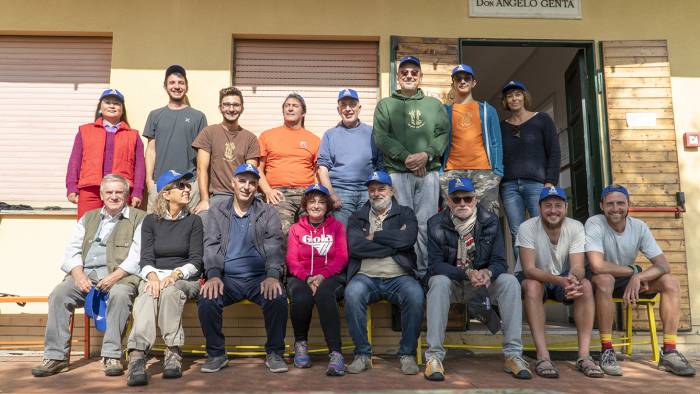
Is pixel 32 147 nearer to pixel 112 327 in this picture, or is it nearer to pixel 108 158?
pixel 108 158

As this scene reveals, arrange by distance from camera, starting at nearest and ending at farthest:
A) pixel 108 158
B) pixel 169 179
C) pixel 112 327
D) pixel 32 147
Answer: pixel 112 327
pixel 169 179
pixel 108 158
pixel 32 147

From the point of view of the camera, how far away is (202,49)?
5.48 m

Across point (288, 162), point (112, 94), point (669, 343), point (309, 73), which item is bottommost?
point (669, 343)

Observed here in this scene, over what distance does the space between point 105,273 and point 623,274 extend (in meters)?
3.93

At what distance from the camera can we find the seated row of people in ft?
12.8

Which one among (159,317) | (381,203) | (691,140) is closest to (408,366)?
(381,203)

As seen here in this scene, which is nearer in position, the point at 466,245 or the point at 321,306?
the point at 321,306

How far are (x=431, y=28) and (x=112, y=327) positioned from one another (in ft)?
13.0

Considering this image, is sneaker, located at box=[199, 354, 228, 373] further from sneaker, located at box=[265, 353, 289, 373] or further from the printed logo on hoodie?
the printed logo on hoodie

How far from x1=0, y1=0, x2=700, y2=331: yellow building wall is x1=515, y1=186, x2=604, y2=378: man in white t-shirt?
191 centimetres

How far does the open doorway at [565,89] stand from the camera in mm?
5551

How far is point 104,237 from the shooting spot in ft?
14.0

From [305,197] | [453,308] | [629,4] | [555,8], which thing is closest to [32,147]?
[305,197]

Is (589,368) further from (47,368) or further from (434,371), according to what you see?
(47,368)
